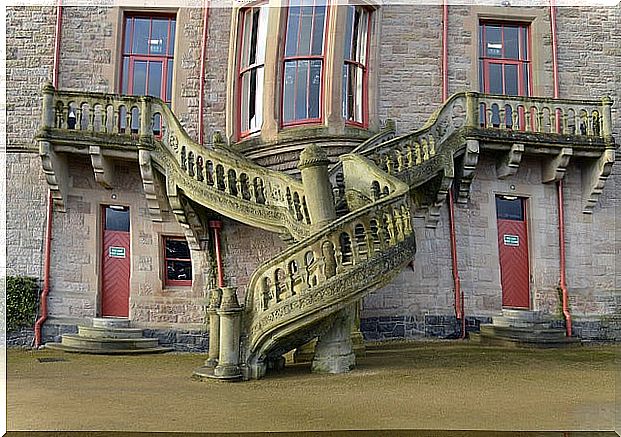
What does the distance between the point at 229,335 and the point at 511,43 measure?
Result: 6.42 metres

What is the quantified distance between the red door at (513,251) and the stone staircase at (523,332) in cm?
22

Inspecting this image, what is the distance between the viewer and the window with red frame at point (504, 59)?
32.1 feet

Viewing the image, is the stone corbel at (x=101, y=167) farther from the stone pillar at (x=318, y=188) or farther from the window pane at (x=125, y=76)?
the stone pillar at (x=318, y=188)

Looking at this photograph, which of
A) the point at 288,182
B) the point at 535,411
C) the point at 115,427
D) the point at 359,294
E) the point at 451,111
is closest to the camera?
the point at 115,427

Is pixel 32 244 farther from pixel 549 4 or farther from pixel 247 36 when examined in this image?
pixel 549 4

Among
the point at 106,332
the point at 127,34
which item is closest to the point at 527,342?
the point at 106,332

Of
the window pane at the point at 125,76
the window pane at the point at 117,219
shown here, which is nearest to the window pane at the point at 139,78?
the window pane at the point at 125,76

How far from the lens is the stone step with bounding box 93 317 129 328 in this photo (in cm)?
898

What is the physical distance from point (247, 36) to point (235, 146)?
1567mm

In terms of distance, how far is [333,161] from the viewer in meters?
8.63

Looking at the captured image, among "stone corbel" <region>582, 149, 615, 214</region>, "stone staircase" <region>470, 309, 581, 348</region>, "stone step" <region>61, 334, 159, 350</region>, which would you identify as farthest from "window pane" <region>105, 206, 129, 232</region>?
"stone corbel" <region>582, 149, 615, 214</region>

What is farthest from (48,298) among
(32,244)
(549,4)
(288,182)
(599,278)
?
(549,4)

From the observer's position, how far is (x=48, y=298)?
9094 millimetres

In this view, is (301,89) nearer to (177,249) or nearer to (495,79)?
(177,249)
